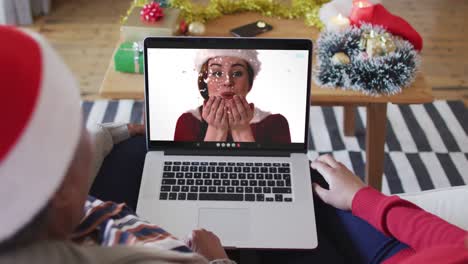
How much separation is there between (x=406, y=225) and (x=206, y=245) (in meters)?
0.34

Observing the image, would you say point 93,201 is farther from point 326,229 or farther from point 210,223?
point 326,229

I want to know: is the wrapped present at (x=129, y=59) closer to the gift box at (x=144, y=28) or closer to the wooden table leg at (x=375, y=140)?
the gift box at (x=144, y=28)

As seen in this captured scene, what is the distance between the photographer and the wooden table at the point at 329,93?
1451 millimetres

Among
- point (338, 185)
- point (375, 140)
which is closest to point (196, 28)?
point (375, 140)

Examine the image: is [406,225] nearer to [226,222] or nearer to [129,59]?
[226,222]

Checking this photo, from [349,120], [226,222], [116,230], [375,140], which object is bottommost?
[349,120]

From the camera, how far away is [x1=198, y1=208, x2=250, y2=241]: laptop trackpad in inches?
42.3

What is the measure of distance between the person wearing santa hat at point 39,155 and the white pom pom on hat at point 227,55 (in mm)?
569

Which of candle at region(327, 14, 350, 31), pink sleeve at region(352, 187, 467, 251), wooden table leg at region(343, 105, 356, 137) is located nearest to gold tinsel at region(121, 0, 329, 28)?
candle at region(327, 14, 350, 31)

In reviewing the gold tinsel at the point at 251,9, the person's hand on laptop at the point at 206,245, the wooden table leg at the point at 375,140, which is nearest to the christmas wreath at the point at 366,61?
the wooden table leg at the point at 375,140

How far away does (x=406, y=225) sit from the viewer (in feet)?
3.34

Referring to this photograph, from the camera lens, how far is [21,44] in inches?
23.0

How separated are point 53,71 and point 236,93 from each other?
2.14ft

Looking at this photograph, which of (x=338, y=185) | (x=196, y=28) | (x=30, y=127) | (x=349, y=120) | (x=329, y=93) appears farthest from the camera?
(x=349, y=120)
